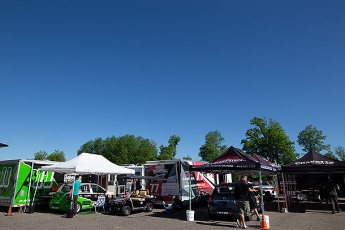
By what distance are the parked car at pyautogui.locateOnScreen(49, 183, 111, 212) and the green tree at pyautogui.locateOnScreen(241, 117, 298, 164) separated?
3310 cm

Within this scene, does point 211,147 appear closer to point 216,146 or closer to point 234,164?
point 216,146

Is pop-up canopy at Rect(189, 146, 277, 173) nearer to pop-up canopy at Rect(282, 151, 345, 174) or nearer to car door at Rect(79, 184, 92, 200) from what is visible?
pop-up canopy at Rect(282, 151, 345, 174)

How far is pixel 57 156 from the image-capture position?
2621 inches

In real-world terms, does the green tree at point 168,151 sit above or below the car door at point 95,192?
above

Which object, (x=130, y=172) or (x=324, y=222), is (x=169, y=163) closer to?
(x=130, y=172)

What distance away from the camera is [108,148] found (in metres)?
60.4

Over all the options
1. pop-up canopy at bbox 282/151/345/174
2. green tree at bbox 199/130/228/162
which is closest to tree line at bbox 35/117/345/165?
green tree at bbox 199/130/228/162

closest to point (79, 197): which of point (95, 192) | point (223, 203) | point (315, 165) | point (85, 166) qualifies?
point (95, 192)

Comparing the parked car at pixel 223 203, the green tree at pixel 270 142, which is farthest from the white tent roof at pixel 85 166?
the green tree at pixel 270 142

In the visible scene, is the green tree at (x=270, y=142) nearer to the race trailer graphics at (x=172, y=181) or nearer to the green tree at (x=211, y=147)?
the green tree at (x=211, y=147)

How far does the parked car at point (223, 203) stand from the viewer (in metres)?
9.97

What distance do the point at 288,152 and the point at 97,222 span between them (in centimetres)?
3692

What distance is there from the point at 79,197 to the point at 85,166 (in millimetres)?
1591

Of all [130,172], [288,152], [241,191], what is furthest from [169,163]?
[288,152]
